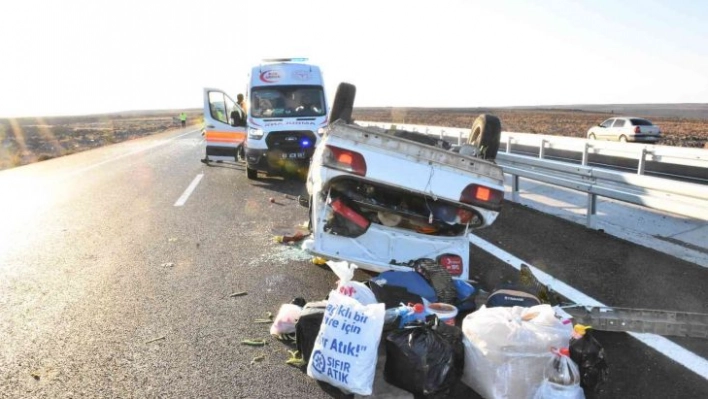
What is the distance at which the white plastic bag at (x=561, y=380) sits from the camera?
2.80 meters

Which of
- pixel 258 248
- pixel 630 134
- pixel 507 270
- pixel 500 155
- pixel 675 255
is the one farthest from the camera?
pixel 630 134

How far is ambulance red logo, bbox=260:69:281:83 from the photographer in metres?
12.4

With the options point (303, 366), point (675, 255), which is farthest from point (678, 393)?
point (675, 255)

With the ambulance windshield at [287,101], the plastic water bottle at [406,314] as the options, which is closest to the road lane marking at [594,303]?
the plastic water bottle at [406,314]

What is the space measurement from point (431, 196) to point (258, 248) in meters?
2.84

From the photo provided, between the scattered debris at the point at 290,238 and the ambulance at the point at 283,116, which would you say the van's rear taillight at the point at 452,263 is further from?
the ambulance at the point at 283,116

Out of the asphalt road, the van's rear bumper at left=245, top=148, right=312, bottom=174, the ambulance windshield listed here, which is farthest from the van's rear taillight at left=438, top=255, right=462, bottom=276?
the ambulance windshield

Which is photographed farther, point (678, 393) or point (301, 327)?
point (301, 327)

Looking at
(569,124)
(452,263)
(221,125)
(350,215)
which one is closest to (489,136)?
(452,263)

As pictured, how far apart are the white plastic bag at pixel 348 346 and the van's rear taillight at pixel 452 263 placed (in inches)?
60.6

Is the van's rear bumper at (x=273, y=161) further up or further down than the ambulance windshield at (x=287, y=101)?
further down

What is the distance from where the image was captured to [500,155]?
393 inches

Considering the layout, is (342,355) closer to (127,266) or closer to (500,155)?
(127,266)

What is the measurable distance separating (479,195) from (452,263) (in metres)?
0.72
